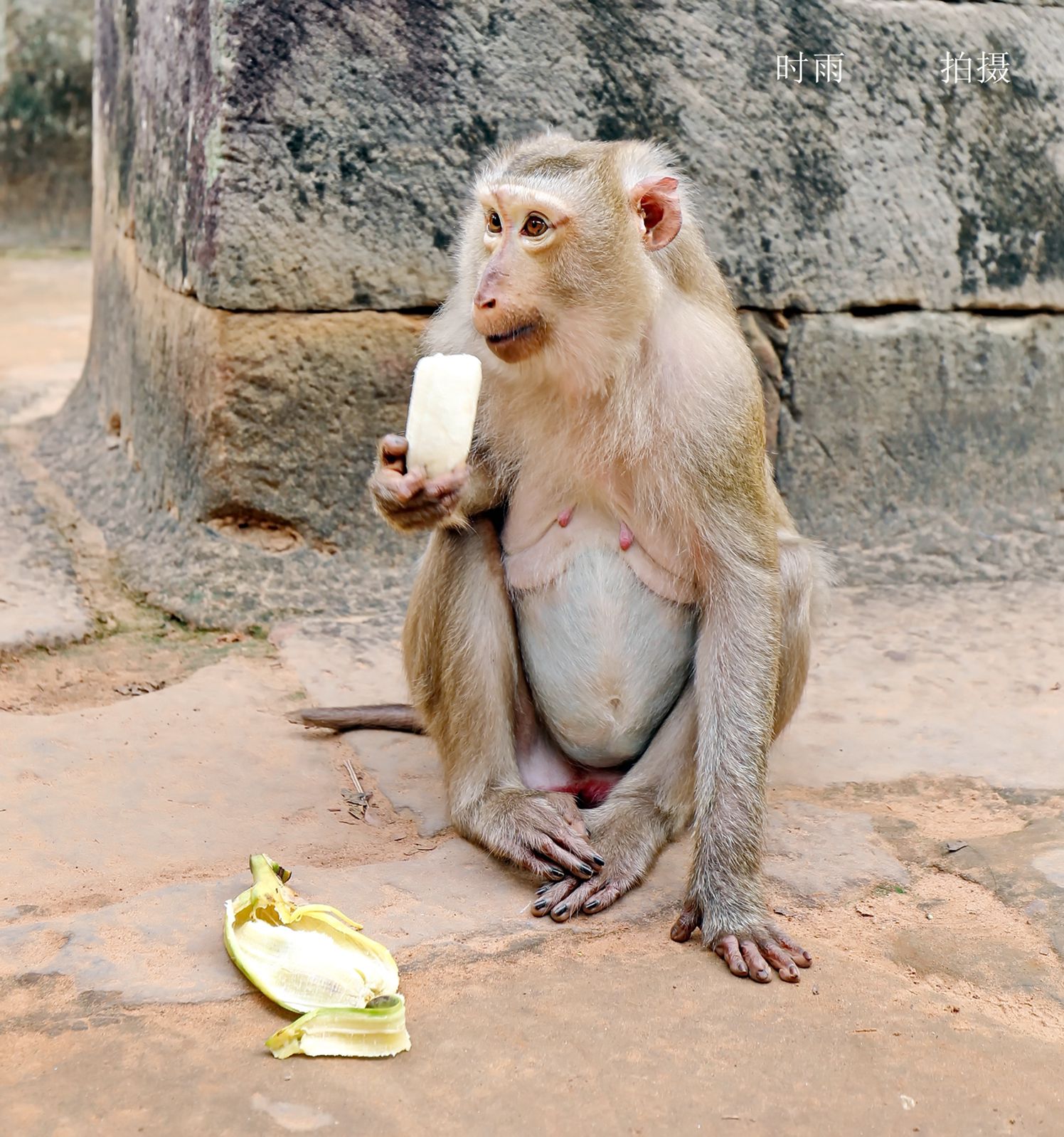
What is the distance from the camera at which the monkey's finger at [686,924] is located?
3.40 meters

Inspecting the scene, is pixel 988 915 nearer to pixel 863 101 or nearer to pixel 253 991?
pixel 253 991

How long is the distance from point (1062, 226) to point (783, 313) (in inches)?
52.4

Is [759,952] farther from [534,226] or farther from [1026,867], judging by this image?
[534,226]

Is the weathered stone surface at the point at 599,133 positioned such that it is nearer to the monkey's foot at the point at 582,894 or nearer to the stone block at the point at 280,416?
the stone block at the point at 280,416

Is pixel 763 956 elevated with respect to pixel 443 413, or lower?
lower

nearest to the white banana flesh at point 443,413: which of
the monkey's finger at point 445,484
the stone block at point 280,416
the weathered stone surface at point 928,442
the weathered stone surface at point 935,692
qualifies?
the monkey's finger at point 445,484

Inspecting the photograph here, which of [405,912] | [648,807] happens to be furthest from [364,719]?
[405,912]

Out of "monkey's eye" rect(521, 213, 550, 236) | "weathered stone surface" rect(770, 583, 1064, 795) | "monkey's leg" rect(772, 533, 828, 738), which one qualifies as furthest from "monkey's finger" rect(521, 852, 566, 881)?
"monkey's eye" rect(521, 213, 550, 236)

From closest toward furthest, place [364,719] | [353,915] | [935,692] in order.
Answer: [353,915] → [364,719] → [935,692]

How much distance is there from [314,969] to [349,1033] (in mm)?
228

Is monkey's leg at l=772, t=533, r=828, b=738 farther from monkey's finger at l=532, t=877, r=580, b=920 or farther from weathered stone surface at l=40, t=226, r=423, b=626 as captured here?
weathered stone surface at l=40, t=226, r=423, b=626

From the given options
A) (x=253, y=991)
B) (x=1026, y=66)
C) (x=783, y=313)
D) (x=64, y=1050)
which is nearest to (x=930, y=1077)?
(x=253, y=991)

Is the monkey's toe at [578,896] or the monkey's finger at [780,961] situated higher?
the monkey's finger at [780,961]

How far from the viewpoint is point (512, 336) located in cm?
345
